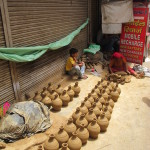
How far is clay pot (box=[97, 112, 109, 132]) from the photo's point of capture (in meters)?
3.71

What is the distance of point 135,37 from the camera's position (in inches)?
288

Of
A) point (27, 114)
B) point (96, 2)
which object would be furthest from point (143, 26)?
point (27, 114)

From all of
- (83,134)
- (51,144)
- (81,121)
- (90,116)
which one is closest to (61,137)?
(51,144)

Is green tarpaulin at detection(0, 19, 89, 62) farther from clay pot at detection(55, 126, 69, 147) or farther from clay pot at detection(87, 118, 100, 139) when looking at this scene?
clay pot at detection(87, 118, 100, 139)

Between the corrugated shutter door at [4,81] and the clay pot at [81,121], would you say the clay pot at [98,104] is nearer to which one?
the clay pot at [81,121]

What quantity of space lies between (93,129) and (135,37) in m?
5.14

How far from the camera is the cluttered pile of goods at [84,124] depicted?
3.12 m

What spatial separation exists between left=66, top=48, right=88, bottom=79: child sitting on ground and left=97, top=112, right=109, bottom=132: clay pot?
264cm

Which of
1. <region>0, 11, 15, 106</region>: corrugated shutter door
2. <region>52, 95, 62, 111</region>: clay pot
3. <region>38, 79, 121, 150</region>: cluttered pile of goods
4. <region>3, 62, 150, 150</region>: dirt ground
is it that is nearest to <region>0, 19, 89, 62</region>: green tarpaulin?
<region>0, 11, 15, 106</region>: corrugated shutter door

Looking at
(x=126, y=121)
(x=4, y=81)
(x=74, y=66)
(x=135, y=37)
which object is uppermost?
(x=135, y=37)

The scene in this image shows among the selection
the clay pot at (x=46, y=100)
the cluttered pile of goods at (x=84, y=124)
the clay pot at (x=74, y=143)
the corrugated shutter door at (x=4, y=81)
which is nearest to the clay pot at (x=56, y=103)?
the clay pot at (x=46, y=100)

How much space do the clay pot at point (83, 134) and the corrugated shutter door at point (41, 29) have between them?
203cm

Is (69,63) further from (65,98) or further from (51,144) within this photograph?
(51,144)

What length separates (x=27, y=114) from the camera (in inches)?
142
